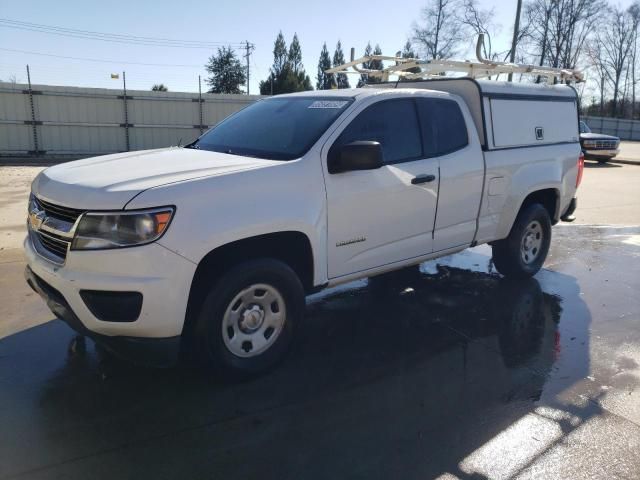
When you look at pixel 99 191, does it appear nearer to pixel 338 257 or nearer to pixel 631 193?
pixel 338 257

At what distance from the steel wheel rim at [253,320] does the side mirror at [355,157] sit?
98cm

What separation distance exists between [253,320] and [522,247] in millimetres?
3548

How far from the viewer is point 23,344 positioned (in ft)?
13.5

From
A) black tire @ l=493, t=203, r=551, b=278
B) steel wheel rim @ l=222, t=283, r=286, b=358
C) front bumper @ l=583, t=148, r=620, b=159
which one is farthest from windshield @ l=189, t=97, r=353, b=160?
front bumper @ l=583, t=148, r=620, b=159

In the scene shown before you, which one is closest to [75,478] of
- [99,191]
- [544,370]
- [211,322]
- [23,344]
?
[211,322]

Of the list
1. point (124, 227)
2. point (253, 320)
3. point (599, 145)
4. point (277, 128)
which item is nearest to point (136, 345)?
point (124, 227)

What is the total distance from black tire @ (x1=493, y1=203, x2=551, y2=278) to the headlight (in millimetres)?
3965

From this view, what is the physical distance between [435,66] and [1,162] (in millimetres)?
14951

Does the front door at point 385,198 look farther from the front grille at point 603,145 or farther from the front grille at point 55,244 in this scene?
the front grille at point 603,145

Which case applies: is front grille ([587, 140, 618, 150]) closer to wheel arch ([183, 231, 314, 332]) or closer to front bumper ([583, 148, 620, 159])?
front bumper ([583, 148, 620, 159])

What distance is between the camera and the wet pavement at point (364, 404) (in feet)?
9.28

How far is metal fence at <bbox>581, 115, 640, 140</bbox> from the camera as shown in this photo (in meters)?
48.9

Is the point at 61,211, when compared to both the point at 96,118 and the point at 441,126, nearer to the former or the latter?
the point at 441,126

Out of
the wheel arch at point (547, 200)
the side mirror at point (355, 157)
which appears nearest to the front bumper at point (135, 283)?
the side mirror at point (355, 157)
